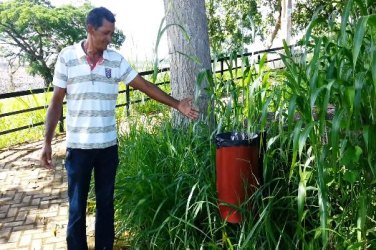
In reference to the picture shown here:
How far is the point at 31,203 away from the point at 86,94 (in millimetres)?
2313

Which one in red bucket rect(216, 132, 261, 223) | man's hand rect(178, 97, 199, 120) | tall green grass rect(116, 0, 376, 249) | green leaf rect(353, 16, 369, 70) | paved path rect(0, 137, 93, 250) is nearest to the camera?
green leaf rect(353, 16, 369, 70)

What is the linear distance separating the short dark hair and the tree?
25679mm

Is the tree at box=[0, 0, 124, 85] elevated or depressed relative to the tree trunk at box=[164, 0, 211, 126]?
elevated

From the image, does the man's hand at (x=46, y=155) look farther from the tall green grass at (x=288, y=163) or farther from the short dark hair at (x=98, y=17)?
the short dark hair at (x=98, y=17)

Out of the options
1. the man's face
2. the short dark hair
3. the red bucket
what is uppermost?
the short dark hair

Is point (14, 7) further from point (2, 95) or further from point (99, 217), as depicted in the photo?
point (99, 217)

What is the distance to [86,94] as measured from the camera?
2.83 m

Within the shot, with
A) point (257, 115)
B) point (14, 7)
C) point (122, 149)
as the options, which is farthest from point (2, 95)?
point (14, 7)

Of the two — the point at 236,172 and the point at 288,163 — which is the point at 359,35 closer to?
the point at 236,172

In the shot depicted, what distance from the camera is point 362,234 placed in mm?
2260

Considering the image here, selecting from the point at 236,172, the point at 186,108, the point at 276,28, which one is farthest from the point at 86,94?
the point at 276,28

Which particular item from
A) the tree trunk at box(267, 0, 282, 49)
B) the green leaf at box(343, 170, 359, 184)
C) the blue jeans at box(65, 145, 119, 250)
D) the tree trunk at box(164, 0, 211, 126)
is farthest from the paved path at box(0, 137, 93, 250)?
the tree trunk at box(267, 0, 282, 49)

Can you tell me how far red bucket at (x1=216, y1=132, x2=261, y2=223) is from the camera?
2.69 meters

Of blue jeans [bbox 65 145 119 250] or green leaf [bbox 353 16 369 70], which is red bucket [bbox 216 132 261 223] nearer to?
blue jeans [bbox 65 145 119 250]
